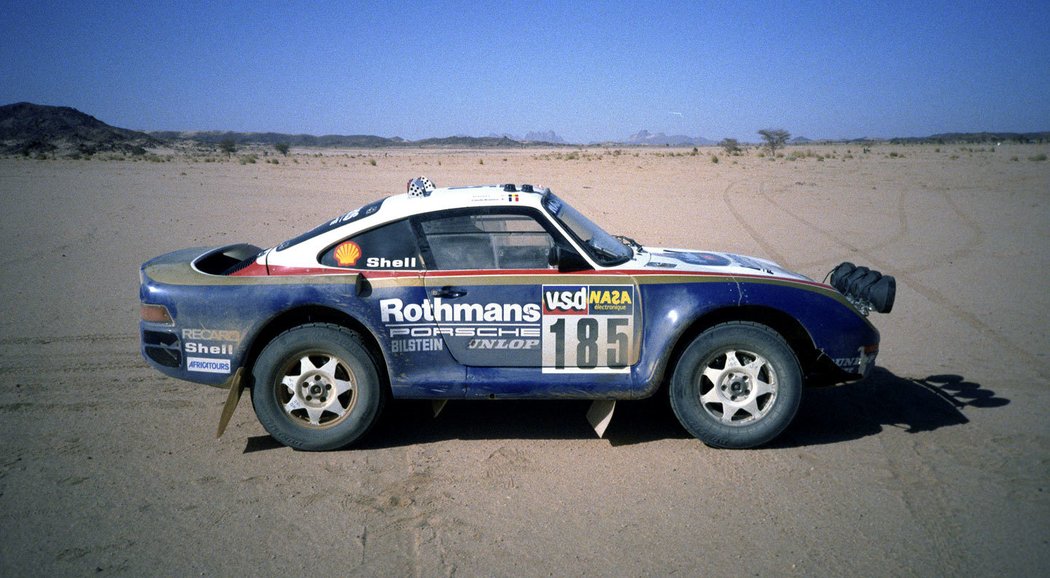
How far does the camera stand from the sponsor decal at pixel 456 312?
429 centimetres

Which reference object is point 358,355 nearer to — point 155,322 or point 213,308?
point 213,308

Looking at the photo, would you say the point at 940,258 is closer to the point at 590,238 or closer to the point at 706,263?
the point at 706,263

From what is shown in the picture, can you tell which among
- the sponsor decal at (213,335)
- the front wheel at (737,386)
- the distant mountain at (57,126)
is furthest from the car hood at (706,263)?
the distant mountain at (57,126)

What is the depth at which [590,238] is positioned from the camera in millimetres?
4750

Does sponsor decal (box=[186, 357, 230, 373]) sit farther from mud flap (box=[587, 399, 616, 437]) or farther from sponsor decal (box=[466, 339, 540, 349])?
mud flap (box=[587, 399, 616, 437])

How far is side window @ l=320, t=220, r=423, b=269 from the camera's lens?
4410 millimetres

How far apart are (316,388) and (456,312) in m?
1.07

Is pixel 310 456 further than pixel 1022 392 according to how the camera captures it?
No

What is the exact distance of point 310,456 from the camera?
448 cm

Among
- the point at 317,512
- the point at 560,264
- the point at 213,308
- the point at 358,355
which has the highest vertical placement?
the point at 560,264

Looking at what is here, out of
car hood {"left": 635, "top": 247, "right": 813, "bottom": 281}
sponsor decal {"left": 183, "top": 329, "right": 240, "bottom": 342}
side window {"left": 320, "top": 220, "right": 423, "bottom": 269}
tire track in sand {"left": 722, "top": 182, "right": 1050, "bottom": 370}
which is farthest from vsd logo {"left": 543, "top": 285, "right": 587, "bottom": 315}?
tire track in sand {"left": 722, "top": 182, "right": 1050, "bottom": 370}

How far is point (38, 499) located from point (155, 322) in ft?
3.93

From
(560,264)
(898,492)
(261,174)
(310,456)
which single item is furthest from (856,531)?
(261,174)

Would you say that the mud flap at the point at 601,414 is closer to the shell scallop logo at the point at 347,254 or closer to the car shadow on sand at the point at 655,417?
the car shadow on sand at the point at 655,417
